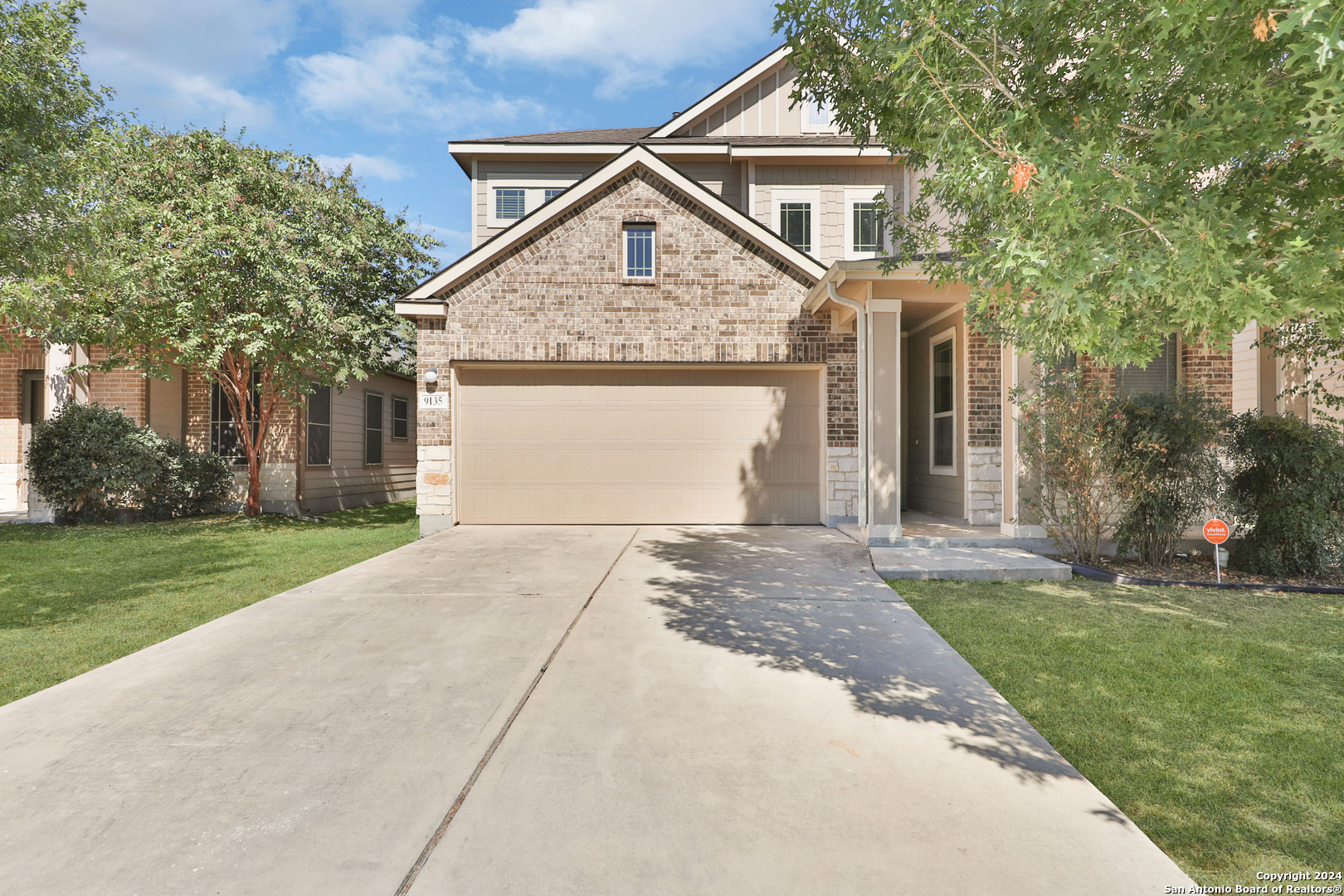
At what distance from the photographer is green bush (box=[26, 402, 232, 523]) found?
11.3m

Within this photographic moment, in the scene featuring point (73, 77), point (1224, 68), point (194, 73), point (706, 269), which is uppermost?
point (194, 73)

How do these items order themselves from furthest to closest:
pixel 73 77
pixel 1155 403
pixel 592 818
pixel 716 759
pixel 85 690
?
pixel 73 77 < pixel 1155 403 < pixel 85 690 < pixel 716 759 < pixel 592 818

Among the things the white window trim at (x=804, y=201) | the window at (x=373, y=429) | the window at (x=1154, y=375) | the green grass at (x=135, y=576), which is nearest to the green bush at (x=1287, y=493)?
the window at (x=1154, y=375)

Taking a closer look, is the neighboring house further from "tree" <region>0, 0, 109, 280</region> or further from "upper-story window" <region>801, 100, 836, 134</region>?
"upper-story window" <region>801, 100, 836, 134</region>

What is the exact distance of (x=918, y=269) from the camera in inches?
305

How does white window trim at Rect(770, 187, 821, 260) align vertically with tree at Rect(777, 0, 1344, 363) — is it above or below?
above

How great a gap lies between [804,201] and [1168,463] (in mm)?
8405

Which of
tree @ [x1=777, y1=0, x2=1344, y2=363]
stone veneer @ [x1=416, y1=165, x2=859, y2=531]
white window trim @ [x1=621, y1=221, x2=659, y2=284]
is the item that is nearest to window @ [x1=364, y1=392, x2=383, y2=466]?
stone veneer @ [x1=416, y1=165, x2=859, y2=531]

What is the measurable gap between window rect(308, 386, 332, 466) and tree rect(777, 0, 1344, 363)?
13.2 meters

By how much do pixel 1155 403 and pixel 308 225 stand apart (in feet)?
40.3

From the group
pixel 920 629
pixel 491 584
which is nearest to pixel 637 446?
pixel 491 584

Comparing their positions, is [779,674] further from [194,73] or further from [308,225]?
[194,73]

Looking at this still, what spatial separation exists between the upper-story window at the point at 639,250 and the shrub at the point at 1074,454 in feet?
17.8

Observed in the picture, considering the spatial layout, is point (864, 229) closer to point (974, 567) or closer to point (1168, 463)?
point (1168, 463)
